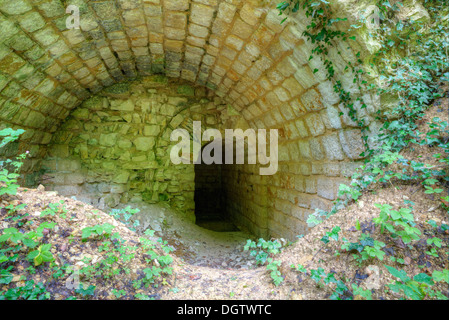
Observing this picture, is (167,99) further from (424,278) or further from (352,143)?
(424,278)

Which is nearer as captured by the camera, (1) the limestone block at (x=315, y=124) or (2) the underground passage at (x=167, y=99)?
(2) the underground passage at (x=167, y=99)

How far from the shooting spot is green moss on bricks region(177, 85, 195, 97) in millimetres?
4355

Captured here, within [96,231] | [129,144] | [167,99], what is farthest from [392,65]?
[129,144]

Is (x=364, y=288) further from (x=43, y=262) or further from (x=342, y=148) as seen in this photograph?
(x=43, y=262)

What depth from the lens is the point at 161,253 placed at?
6.19 ft

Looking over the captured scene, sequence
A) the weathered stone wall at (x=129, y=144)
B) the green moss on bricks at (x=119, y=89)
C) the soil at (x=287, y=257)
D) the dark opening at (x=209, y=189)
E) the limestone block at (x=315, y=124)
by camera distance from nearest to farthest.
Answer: the soil at (x=287, y=257) → the limestone block at (x=315, y=124) → the weathered stone wall at (x=129, y=144) → the green moss on bricks at (x=119, y=89) → the dark opening at (x=209, y=189)

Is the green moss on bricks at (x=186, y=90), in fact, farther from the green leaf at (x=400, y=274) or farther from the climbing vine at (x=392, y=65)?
the green leaf at (x=400, y=274)

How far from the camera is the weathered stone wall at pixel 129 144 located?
3.99 metres

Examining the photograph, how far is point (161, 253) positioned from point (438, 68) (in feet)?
8.92

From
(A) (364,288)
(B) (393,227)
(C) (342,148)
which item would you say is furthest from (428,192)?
(C) (342,148)

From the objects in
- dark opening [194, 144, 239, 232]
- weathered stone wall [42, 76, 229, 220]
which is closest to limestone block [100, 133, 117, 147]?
weathered stone wall [42, 76, 229, 220]

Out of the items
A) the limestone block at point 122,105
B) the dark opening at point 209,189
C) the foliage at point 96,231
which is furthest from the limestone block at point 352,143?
the dark opening at point 209,189

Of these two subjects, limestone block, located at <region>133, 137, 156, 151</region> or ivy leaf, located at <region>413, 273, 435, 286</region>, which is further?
limestone block, located at <region>133, 137, 156, 151</region>

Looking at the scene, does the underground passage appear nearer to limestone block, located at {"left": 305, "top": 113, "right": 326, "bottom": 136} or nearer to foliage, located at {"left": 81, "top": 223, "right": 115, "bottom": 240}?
limestone block, located at {"left": 305, "top": 113, "right": 326, "bottom": 136}
